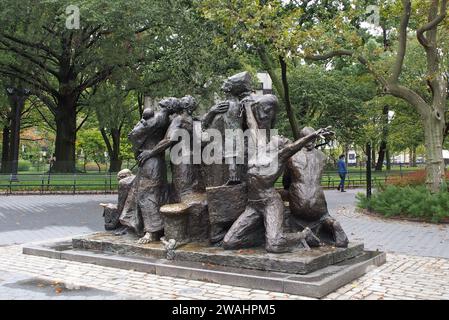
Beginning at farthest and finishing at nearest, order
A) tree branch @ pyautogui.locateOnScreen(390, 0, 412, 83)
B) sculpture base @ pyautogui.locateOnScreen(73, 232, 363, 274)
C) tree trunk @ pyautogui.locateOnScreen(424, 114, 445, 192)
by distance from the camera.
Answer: tree trunk @ pyautogui.locateOnScreen(424, 114, 445, 192) < tree branch @ pyautogui.locateOnScreen(390, 0, 412, 83) < sculpture base @ pyautogui.locateOnScreen(73, 232, 363, 274)

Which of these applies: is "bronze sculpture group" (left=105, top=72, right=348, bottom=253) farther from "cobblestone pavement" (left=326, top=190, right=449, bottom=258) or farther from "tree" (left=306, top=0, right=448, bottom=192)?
"tree" (left=306, top=0, right=448, bottom=192)

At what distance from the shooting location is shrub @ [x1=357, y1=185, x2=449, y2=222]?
1290 cm

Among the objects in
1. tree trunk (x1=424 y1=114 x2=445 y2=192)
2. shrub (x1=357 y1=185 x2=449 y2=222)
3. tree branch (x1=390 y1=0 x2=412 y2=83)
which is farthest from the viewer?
tree trunk (x1=424 y1=114 x2=445 y2=192)

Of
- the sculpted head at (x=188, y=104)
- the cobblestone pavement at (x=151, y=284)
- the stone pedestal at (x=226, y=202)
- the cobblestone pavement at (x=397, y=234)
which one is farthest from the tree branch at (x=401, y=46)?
the stone pedestal at (x=226, y=202)

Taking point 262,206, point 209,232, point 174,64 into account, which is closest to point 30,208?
point 174,64

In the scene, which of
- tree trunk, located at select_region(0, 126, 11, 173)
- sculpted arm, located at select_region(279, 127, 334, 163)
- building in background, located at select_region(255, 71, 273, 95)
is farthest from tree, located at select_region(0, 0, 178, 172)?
sculpted arm, located at select_region(279, 127, 334, 163)

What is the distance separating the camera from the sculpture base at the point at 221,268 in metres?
5.86

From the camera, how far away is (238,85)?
803 centimetres

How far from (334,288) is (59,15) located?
18.0 meters

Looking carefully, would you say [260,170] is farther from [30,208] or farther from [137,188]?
[30,208]

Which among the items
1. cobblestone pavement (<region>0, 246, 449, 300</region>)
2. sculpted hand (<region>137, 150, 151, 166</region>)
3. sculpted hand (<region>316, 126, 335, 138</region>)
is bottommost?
cobblestone pavement (<region>0, 246, 449, 300</region>)

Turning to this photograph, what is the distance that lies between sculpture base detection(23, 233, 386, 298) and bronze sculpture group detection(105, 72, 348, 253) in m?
0.38

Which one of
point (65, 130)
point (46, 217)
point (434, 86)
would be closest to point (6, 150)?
point (65, 130)

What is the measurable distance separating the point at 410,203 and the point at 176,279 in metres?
8.90
